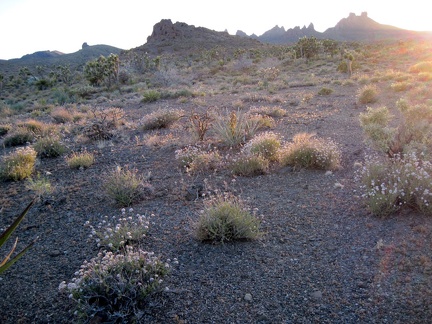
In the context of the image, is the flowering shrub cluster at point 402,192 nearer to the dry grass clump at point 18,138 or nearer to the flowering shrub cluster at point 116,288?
the flowering shrub cluster at point 116,288

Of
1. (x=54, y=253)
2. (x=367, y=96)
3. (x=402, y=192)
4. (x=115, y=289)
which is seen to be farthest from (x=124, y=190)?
(x=367, y=96)

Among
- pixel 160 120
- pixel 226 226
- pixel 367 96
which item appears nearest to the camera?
pixel 226 226

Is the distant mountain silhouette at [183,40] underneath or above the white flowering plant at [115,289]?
above

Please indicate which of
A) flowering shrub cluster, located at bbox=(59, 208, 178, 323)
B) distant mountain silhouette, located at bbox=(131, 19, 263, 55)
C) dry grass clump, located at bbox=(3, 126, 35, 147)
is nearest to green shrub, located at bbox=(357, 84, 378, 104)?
dry grass clump, located at bbox=(3, 126, 35, 147)

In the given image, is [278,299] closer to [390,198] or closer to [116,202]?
[390,198]

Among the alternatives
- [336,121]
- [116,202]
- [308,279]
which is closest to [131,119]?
[336,121]

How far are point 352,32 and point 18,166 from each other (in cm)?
11950

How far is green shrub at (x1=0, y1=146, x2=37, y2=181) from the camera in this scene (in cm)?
843

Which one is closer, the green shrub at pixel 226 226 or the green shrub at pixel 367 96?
the green shrub at pixel 226 226

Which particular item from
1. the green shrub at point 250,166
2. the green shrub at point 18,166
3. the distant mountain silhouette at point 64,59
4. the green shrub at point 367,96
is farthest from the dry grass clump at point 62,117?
the distant mountain silhouette at point 64,59

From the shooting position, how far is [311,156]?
24.6 ft

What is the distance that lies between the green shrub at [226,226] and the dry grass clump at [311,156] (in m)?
3.01

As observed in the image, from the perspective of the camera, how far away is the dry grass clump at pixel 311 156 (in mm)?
7406

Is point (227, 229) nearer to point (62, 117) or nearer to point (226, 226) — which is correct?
point (226, 226)
